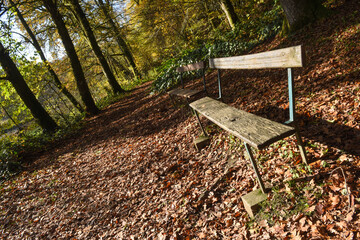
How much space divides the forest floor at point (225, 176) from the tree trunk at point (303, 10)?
0.31m

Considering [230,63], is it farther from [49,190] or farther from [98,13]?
[98,13]

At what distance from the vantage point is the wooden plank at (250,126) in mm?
1737

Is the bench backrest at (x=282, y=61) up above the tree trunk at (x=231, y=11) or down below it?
below

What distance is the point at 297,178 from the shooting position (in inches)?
81.4

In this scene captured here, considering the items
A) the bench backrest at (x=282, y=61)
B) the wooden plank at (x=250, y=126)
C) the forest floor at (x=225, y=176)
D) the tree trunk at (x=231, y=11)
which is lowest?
the forest floor at (x=225, y=176)

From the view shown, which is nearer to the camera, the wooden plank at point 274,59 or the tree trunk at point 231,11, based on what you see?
the wooden plank at point 274,59

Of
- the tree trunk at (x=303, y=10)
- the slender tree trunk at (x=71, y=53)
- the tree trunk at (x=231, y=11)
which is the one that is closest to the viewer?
the tree trunk at (x=303, y=10)

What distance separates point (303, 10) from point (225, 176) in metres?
5.03

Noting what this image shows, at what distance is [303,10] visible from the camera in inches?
204

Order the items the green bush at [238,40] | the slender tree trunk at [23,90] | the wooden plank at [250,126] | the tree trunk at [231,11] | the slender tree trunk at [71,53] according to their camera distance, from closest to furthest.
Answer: the wooden plank at [250,126] → the green bush at [238,40] → the slender tree trunk at [23,90] → the tree trunk at [231,11] → the slender tree trunk at [71,53]

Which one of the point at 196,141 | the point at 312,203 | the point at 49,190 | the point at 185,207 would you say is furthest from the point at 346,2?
the point at 49,190

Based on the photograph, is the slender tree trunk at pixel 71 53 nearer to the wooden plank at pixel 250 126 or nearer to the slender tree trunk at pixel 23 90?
the slender tree trunk at pixel 23 90

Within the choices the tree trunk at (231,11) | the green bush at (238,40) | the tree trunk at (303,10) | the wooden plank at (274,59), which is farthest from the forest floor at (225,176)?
the tree trunk at (231,11)

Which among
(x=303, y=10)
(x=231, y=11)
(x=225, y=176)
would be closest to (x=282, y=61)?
(x=225, y=176)
